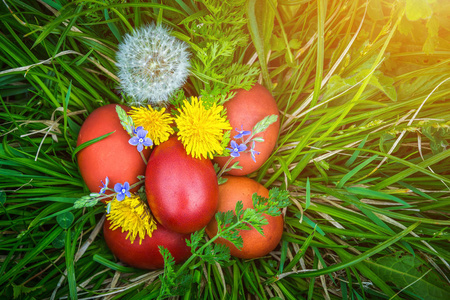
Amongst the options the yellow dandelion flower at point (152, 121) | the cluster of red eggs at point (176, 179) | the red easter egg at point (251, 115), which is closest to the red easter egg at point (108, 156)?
the cluster of red eggs at point (176, 179)

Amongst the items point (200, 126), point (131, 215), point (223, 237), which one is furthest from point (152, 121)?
point (223, 237)

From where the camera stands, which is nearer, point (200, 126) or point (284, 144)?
point (200, 126)

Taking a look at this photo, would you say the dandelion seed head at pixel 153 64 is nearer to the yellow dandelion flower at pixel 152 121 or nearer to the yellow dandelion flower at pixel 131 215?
the yellow dandelion flower at pixel 152 121

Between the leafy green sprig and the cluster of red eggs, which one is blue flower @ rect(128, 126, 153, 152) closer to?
the cluster of red eggs

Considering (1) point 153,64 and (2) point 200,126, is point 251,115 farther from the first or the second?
(1) point 153,64

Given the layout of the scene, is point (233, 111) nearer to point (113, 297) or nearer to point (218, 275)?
point (218, 275)

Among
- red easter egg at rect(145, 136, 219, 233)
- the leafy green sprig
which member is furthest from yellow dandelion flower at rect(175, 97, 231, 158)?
the leafy green sprig

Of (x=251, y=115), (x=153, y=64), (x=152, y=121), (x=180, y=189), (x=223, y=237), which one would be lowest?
(x=223, y=237)
